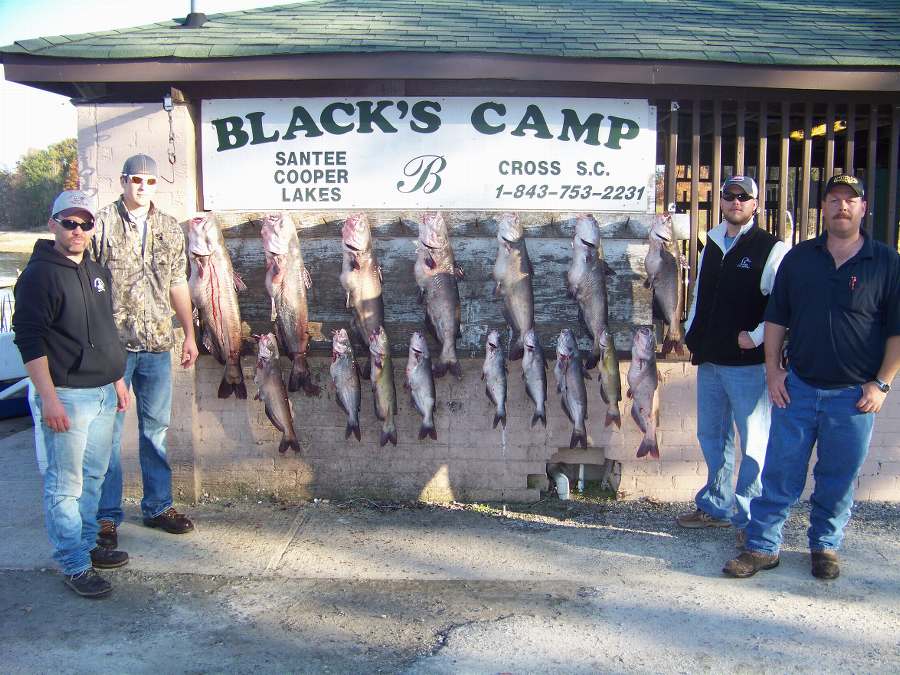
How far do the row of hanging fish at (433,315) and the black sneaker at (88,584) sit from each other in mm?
1560

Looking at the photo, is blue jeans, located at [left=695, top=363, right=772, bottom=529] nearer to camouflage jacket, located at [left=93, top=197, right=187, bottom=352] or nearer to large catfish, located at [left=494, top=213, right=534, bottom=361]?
large catfish, located at [left=494, top=213, right=534, bottom=361]

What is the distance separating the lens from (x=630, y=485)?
5762 mm

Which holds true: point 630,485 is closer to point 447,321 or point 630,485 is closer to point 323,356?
point 447,321

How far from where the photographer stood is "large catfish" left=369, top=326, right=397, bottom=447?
5.20m

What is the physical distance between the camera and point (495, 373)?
17.0 feet

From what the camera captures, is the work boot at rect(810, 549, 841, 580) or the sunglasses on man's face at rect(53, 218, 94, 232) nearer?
the sunglasses on man's face at rect(53, 218, 94, 232)

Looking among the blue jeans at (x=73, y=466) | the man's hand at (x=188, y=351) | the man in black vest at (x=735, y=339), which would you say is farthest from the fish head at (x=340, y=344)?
the man in black vest at (x=735, y=339)

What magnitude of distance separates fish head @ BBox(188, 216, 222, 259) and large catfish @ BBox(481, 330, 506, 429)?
2004mm

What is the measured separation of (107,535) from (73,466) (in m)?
0.80

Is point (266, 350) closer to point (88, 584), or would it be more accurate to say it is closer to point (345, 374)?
point (345, 374)

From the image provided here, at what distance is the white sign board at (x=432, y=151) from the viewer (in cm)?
557

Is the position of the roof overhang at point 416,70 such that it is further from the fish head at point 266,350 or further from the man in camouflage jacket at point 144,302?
the fish head at point 266,350

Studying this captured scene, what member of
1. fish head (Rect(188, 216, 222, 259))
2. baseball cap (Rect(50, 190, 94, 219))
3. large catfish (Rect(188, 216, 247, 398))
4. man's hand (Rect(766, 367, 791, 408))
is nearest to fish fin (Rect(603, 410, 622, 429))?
man's hand (Rect(766, 367, 791, 408))

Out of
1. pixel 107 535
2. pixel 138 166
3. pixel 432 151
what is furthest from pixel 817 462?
pixel 138 166
